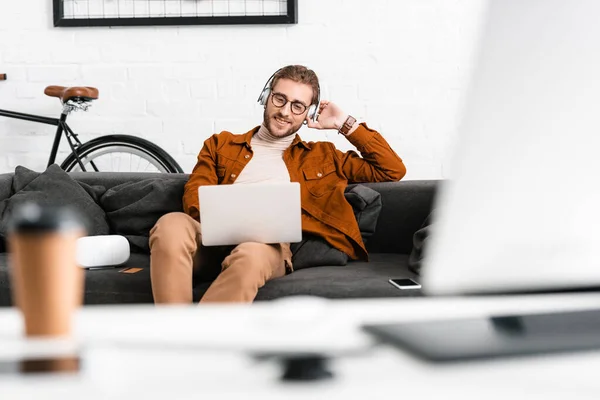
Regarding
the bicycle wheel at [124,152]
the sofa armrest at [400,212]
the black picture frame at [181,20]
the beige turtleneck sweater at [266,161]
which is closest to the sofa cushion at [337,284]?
the sofa armrest at [400,212]

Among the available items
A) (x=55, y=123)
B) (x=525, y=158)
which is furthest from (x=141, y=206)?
(x=525, y=158)

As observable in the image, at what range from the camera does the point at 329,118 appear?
8.59 ft

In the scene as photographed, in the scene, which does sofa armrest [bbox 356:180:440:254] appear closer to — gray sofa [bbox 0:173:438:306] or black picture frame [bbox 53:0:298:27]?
gray sofa [bbox 0:173:438:306]

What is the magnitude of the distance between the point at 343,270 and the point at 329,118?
2.07ft

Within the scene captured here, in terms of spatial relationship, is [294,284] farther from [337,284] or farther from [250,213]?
[250,213]

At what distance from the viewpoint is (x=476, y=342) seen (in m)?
0.65

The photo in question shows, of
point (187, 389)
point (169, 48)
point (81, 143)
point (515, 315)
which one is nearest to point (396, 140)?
point (169, 48)

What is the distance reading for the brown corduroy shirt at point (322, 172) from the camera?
7.88 feet

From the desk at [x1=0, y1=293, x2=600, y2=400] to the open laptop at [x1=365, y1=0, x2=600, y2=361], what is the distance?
40 millimetres

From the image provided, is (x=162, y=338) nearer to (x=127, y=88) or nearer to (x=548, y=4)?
(x=548, y=4)

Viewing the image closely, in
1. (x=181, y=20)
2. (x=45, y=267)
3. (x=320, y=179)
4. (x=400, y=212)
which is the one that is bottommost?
(x=400, y=212)

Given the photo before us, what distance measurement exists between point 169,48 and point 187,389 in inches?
119

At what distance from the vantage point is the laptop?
1981 millimetres

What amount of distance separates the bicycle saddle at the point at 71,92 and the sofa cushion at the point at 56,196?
59cm
